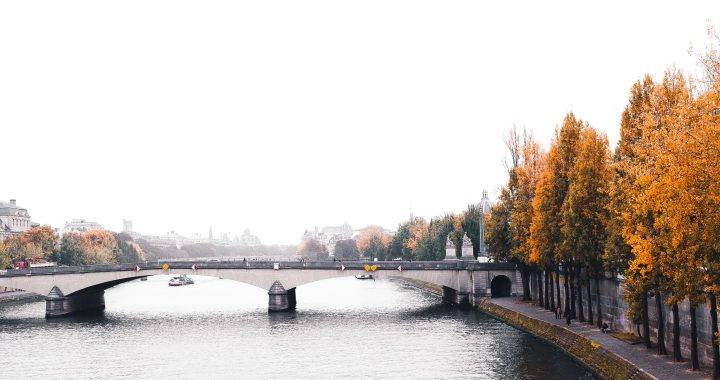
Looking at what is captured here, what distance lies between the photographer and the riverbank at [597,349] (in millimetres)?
39094

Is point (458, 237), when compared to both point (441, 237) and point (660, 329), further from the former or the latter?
point (660, 329)

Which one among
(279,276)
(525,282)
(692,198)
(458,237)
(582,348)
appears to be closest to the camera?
(692,198)

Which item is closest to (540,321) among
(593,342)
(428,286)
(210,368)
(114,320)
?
(593,342)

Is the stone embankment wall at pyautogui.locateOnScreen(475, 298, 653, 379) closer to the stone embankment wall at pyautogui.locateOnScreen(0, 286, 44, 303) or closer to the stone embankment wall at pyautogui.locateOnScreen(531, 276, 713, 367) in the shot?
the stone embankment wall at pyautogui.locateOnScreen(531, 276, 713, 367)

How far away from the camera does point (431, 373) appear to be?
49625 mm

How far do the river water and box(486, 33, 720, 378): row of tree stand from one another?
7.64m

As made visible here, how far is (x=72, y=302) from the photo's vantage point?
3696 inches

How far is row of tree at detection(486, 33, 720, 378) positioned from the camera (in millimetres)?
29344

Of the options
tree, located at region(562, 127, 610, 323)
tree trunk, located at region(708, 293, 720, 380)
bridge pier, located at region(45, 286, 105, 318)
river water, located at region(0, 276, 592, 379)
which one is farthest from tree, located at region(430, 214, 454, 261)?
tree trunk, located at region(708, 293, 720, 380)

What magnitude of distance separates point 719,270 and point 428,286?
97.2 metres

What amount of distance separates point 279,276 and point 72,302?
89.9 ft

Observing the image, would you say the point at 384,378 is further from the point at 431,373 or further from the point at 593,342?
the point at 593,342

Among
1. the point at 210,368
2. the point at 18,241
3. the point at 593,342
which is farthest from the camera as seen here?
the point at 18,241

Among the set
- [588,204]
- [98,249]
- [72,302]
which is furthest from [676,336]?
[98,249]
